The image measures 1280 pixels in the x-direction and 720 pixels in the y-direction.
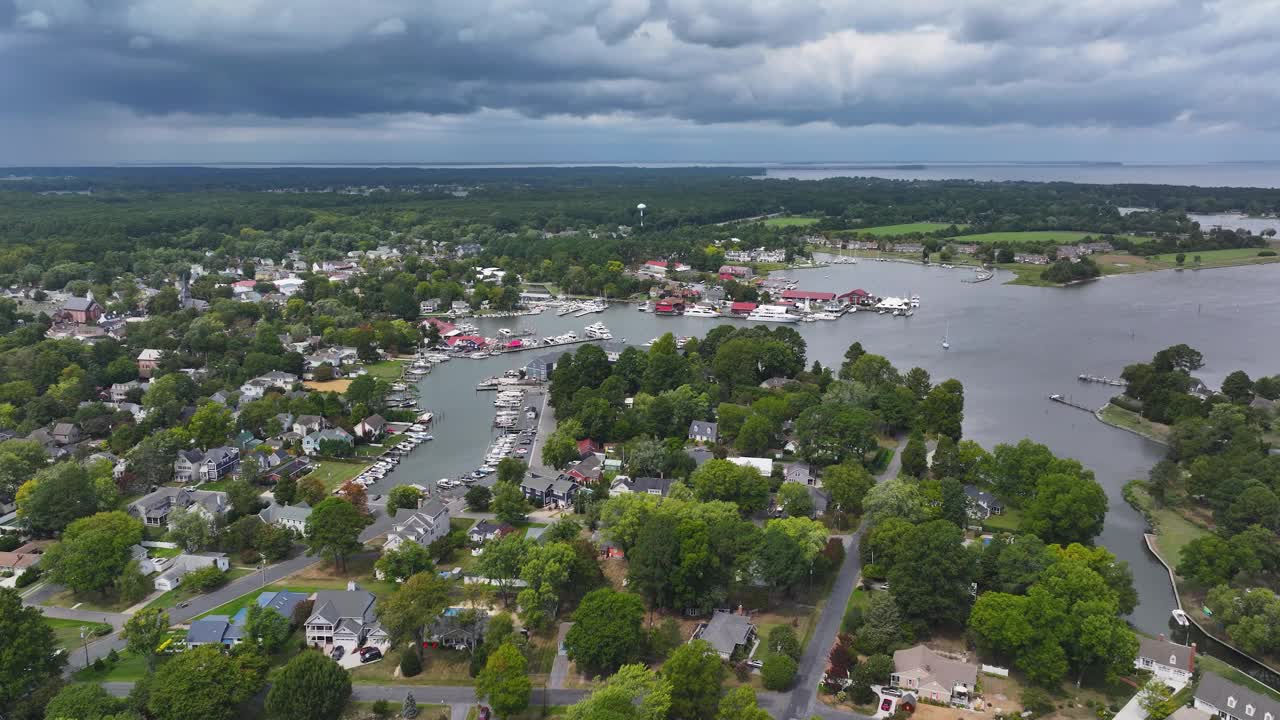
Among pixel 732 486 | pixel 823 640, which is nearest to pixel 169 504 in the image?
pixel 732 486

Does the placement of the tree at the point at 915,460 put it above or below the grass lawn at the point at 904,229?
below

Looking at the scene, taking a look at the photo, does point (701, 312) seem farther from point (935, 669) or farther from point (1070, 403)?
point (935, 669)

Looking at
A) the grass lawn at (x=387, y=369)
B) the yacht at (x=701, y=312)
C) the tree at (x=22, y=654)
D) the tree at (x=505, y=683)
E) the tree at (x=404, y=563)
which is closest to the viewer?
the tree at (x=505, y=683)

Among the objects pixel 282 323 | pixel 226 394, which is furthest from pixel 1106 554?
pixel 282 323

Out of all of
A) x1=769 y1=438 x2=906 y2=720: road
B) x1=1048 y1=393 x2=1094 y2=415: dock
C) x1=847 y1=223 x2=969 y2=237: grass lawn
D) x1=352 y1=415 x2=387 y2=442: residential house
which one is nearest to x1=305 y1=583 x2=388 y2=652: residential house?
x1=769 y1=438 x2=906 y2=720: road

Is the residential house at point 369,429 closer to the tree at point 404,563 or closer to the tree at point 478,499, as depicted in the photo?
the tree at point 478,499

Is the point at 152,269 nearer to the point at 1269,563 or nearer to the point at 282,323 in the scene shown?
the point at 282,323

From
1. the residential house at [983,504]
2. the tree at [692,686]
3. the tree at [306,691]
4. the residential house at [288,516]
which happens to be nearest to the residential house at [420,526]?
the residential house at [288,516]
